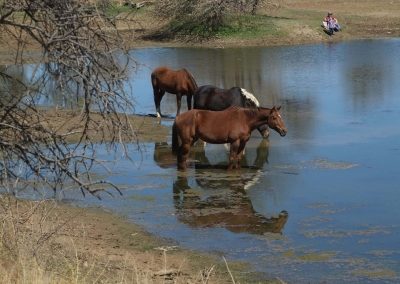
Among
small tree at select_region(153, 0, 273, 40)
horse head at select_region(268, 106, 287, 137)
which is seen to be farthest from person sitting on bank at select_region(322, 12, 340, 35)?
horse head at select_region(268, 106, 287, 137)

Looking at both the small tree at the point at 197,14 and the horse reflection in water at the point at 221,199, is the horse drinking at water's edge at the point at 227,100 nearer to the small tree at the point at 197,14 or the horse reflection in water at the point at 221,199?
the horse reflection in water at the point at 221,199

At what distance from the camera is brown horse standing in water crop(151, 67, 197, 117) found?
19.5 metres

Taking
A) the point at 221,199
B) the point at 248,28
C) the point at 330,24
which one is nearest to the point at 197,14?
the point at 248,28

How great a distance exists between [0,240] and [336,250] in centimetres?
466

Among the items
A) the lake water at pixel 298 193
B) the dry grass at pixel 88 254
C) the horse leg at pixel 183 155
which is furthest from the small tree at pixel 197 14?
the dry grass at pixel 88 254

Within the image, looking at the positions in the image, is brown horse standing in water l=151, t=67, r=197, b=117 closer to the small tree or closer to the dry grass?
the dry grass

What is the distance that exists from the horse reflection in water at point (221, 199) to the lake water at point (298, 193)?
0.02 m

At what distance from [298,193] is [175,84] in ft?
23.0

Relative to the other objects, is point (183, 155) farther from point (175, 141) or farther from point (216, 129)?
point (216, 129)

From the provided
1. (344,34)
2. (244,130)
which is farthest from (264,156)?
(344,34)

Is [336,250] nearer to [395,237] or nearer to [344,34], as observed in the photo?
[395,237]

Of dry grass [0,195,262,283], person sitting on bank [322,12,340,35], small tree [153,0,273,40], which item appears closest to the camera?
dry grass [0,195,262,283]

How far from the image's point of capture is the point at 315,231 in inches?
448

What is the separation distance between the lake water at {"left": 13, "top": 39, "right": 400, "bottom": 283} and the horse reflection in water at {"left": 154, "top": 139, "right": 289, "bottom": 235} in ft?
0.06
